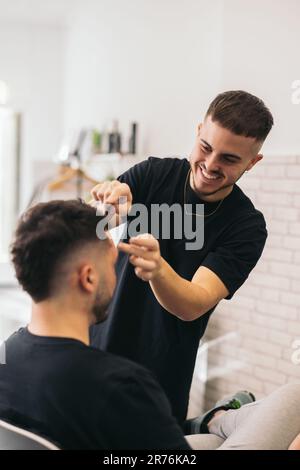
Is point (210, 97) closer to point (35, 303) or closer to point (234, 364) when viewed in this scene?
point (234, 364)

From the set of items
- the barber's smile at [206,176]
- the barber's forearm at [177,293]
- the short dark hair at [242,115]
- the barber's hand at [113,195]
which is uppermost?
the short dark hair at [242,115]

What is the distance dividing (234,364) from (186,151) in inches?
41.0

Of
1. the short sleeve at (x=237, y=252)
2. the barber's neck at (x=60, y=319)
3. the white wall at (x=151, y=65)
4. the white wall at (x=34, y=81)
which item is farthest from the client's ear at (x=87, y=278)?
the white wall at (x=34, y=81)

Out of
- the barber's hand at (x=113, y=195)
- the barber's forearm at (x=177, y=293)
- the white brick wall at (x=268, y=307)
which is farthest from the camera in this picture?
the white brick wall at (x=268, y=307)

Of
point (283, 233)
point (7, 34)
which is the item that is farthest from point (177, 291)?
point (7, 34)

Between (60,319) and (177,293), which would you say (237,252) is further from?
(60,319)

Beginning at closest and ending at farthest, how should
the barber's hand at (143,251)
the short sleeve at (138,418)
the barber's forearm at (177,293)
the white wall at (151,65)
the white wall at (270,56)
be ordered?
the short sleeve at (138,418) < the barber's hand at (143,251) < the barber's forearm at (177,293) < the white wall at (270,56) < the white wall at (151,65)

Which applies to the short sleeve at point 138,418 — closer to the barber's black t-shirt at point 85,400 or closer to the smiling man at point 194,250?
the barber's black t-shirt at point 85,400

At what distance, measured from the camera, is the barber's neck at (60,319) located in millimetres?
1077

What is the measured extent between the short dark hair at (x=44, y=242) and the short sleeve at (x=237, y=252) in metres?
0.47

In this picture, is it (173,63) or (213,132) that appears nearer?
(213,132)

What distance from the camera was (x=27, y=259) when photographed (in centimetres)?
108

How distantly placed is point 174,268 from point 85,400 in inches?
25.3
